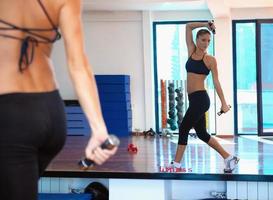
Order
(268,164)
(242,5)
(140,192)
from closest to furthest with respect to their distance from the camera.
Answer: (140,192) → (268,164) → (242,5)

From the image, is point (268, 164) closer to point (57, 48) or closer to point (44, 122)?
point (44, 122)

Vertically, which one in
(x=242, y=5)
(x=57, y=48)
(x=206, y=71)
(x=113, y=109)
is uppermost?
(x=242, y=5)

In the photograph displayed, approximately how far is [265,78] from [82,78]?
7.15 meters

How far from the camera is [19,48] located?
102 cm

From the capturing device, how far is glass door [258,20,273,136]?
761cm

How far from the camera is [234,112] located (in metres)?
7.66

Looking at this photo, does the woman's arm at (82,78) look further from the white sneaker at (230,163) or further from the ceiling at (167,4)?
the ceiling at (167,4)

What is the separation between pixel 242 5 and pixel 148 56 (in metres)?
1.86

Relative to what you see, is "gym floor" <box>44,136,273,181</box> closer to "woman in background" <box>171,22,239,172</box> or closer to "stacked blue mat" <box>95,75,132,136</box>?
"woman in background" <box>171,22,239,172</box>

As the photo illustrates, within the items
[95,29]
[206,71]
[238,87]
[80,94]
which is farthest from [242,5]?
[80,94]

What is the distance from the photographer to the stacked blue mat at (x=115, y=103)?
7684 millimetres

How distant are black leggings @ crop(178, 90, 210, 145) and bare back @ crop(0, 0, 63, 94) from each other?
112 inches

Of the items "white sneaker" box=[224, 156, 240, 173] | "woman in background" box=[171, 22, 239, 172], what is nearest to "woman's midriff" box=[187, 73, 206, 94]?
"woman in background" box=[171, 22, 239, 172]

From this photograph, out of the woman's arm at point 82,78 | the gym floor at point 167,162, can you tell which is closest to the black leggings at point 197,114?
the gym floor at point 167,162
